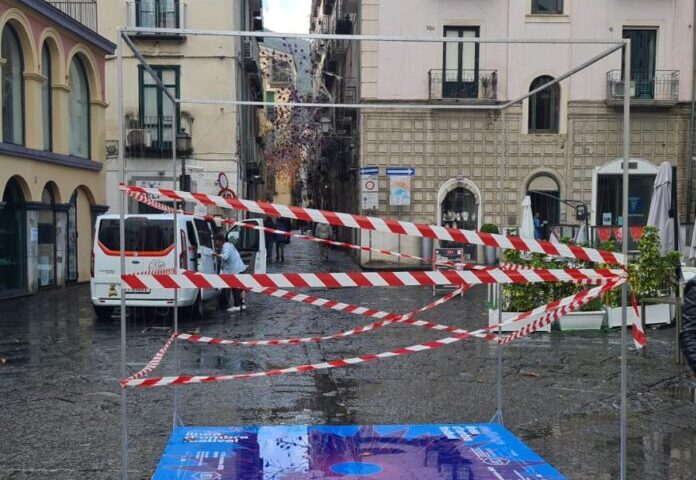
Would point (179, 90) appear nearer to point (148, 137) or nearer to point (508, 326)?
point (148, 137)

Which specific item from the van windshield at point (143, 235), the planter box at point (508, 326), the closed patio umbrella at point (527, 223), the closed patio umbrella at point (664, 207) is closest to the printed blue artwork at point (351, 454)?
the planter box at point (508, 326)

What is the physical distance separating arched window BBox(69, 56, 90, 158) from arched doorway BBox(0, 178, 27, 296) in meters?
3.48

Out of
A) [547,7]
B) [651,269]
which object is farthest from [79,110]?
[651,269]

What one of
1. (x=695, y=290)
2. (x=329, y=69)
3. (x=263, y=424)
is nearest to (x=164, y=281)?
(x=263, y=424)

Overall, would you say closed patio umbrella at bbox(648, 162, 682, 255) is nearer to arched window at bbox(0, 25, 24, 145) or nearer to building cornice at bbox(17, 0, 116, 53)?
arched window at bbox(0, 25, 24, 145)

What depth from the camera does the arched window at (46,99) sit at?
1928 centimetres

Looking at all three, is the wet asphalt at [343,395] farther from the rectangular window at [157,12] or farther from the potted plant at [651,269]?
the rectangular window at [157,12]

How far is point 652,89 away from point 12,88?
1952cm

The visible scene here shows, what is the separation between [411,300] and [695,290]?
13322 mm

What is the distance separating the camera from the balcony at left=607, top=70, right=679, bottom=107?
25.0 meters

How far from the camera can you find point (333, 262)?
96.8 ft

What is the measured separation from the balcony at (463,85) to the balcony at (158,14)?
9379mm

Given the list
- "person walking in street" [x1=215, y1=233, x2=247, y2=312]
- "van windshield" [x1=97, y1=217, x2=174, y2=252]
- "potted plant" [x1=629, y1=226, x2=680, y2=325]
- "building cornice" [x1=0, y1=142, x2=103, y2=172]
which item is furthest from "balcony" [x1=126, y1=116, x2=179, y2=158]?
"potted plant" [x1=629, y1=226, x2=680, y2=325]

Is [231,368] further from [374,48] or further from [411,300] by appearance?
[374,48]
